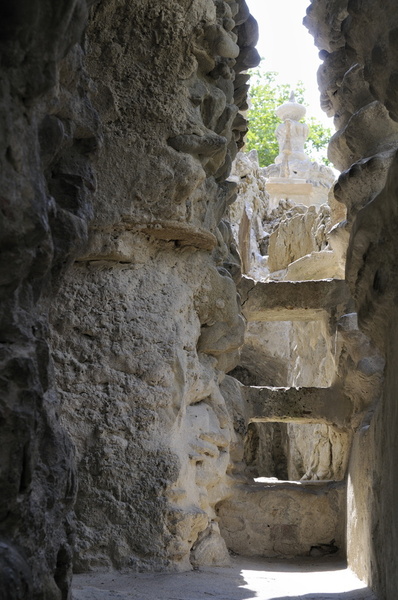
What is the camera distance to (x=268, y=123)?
2664 cm

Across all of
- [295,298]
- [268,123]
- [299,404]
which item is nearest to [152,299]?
[299,404]

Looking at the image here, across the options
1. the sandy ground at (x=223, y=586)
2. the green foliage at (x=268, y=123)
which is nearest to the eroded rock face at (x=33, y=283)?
the sandy ground at (x=223, y=586)

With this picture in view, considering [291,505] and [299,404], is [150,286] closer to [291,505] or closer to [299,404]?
[299,404]

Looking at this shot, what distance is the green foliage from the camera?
26156mm

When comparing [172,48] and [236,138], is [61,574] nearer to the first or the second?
[172,48]

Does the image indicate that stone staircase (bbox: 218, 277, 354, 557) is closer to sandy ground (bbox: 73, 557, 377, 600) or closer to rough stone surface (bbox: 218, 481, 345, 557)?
rough stone surface (bbox: 218, 481, 345, 557)

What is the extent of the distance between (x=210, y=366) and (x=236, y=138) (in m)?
2.56

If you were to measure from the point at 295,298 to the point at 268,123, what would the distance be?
61.2 feet

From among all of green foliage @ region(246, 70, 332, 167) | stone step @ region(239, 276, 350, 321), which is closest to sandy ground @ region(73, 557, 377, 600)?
stone step @ region(239, 276, 350, 321)

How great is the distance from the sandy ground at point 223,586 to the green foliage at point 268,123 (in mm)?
20537

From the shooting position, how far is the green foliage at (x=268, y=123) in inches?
1030

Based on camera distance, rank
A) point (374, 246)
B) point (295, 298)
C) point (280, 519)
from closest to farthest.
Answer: point (374, 246) → point (280, 519) → point (295, 298)

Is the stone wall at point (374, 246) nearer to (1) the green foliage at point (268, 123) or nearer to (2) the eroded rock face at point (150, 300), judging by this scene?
(2) the eroded rock face at point (150, 300)

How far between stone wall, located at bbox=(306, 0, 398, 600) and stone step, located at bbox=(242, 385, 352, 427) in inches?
37.5
